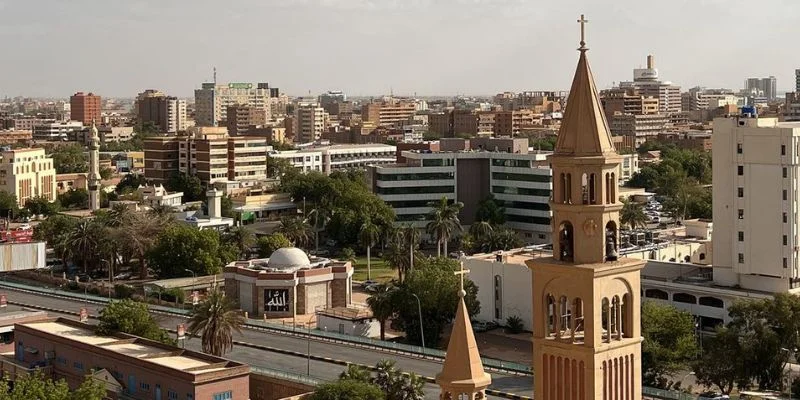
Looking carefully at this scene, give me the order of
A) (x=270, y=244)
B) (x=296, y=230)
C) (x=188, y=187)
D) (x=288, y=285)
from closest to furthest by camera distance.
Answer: (x=288, y=285) → (x=270, y=244) → (x=296, y=230) → (x=188, y=187)

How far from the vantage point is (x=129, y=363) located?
5497 cm

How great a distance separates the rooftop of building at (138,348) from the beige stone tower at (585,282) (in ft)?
93.1

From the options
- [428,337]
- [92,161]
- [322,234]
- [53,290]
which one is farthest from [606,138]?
[92,161]

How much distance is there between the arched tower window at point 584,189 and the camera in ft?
85.5

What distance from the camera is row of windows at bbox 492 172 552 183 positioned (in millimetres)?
117250

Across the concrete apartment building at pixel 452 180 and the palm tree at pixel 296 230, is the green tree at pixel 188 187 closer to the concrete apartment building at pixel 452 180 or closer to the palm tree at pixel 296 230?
the concrete apartment building at pixel 452 180

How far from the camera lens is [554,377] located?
25.9 m

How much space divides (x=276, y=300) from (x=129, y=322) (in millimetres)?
22476

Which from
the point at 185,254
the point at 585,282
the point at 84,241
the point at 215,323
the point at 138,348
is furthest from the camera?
the point at 84,241

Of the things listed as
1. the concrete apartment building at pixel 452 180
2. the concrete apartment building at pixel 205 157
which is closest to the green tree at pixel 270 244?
the concrete apartment building at pixel 452 180

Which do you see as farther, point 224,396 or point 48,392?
point 224,396

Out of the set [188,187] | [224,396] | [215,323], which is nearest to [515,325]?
[215,323]

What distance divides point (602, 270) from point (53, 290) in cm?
7360

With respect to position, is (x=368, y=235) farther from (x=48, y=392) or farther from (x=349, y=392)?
(x=48, y=392)
